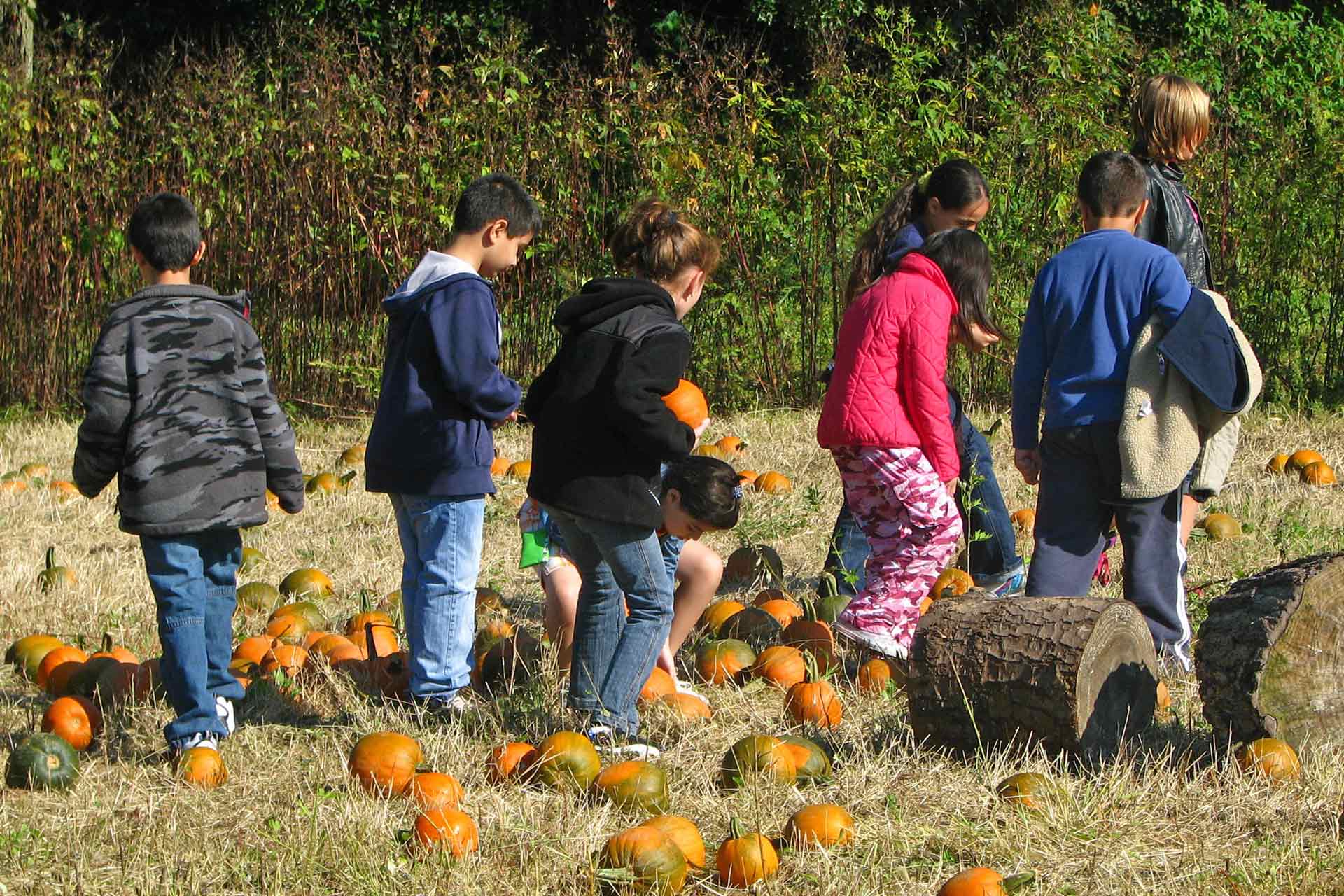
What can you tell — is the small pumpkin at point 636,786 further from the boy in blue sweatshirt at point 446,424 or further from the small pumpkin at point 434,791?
the boy in blue sweatshirt at point 446,424

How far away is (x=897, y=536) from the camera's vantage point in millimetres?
4598

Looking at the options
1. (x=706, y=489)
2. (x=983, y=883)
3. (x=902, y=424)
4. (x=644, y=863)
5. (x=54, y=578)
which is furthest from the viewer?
(x=54, y=578)

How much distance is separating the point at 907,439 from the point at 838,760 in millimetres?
1209

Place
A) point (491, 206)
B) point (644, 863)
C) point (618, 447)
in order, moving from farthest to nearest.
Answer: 1. point (491, 206)
2. point (618, 447)
3. point (644, 863)

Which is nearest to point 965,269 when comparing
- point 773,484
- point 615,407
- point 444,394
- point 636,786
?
point 615,407

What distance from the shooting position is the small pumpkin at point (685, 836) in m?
2.97

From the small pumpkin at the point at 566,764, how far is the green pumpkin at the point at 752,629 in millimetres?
1320

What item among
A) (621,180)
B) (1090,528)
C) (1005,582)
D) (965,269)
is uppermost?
(621,180)

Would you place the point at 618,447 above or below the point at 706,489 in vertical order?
above

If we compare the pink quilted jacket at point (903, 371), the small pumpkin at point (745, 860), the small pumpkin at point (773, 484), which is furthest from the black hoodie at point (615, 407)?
the small pumpkin at point (773, 484)

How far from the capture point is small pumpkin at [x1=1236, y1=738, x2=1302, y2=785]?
11.0 ft

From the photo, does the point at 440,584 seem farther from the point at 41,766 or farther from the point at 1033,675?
the point at 1033,675

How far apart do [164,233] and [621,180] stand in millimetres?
5598

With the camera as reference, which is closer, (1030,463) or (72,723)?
(72,723)
